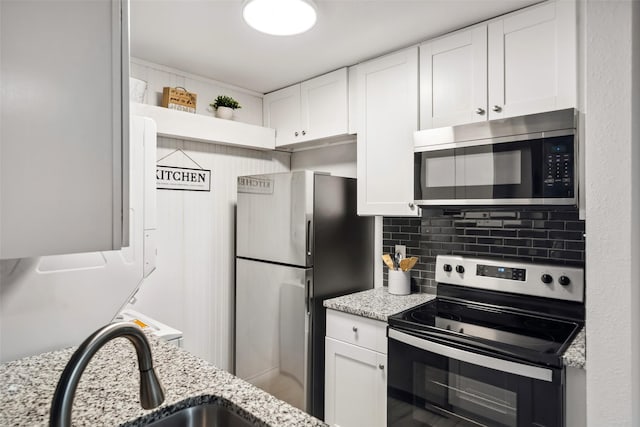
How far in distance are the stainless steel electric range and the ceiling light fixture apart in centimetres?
152

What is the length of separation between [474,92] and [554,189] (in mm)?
645

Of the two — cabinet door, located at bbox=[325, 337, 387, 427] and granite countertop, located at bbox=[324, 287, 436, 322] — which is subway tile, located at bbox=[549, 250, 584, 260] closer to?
granite countertop, located at bbox=[324, 287, 436, 322]

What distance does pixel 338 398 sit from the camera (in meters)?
2.27

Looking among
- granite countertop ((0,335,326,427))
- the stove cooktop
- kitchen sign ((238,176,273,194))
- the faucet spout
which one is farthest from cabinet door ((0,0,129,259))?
kitchen sign ((238,176,273,194))

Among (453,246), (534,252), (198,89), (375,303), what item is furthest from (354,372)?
(198,89)

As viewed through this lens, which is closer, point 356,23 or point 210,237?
point 356,23

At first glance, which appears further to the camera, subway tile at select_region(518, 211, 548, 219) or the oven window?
subway tile at select_region(518, 211, 548, 219)

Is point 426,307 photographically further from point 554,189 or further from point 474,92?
point 474,92

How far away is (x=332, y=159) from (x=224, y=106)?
0.90 metres

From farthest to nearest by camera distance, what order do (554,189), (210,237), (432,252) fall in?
(210,237)
(432,252)
(554,189)

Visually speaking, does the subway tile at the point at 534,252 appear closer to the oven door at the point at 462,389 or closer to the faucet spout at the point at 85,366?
the oven door at the point at 462,389

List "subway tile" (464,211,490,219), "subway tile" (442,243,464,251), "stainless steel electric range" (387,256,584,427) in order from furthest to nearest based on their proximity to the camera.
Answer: "subway tile" (442,243,464,251) → "subway tile" (464,211,490,219) → "stainless steel electric range" (387,256,584,427)

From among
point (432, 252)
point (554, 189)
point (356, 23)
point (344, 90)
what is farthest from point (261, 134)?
point (554, 189)

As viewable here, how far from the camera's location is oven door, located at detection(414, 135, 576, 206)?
1.63 metres
